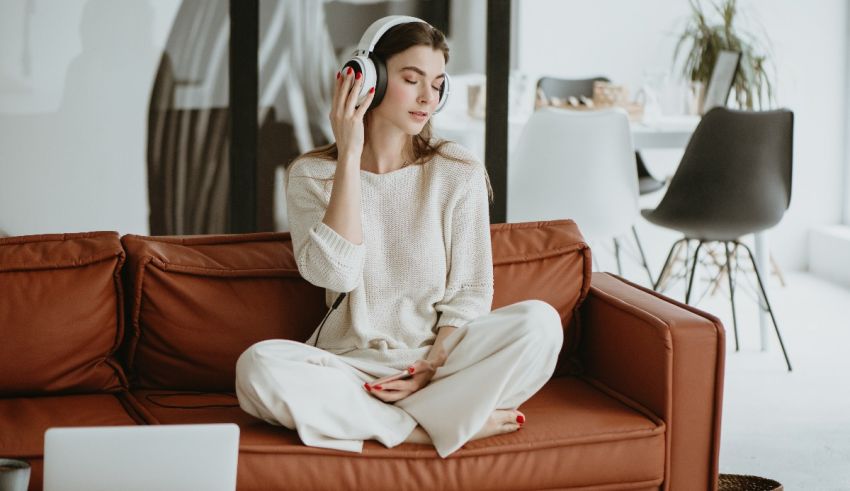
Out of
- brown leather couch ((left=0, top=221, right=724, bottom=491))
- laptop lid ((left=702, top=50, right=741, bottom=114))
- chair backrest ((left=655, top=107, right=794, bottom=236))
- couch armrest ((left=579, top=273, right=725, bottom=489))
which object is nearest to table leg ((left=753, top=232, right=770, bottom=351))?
chair backrest ((left=655, top=107, right=794, bottom=236))

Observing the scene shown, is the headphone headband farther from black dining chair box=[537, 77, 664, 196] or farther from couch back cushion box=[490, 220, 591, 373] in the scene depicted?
black dining chair box=[537, 77, 664, 196]

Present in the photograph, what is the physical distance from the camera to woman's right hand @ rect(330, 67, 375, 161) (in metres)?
2.30

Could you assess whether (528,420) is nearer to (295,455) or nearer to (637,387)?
(637,387)

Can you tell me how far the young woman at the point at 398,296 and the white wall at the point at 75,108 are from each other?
3.64 ft

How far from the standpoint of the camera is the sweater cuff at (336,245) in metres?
2.25

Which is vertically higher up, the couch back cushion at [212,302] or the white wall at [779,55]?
the white wall at [779,55]

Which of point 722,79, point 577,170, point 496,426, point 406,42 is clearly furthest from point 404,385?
point 722,79

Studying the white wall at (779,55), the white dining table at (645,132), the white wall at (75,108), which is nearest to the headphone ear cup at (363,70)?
the white wall at (75,108)

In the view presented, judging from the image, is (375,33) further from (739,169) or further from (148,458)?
(739,169)

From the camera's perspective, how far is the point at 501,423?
6.97 ft

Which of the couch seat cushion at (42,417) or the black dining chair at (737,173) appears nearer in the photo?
the couch seat cushion at (42,417)

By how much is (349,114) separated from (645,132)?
7.28 feet

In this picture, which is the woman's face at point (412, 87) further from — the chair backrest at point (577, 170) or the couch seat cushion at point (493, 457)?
the chair backrest at point (577, 170)

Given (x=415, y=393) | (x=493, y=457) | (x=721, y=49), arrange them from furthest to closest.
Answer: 1. (x=721, y=49)
2. (x=415, y=393)
3. (x=493, y=457)
